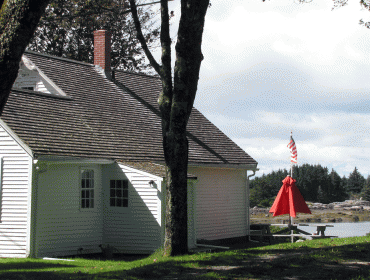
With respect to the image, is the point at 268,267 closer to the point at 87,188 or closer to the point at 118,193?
the point at 118,193

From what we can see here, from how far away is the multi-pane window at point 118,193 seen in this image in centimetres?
1653

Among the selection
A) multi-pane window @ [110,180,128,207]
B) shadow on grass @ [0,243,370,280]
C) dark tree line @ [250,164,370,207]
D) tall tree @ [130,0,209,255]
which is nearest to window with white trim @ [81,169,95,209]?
multi-pane window @ [110,180,128,207]

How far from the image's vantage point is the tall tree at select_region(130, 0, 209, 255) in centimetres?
1195

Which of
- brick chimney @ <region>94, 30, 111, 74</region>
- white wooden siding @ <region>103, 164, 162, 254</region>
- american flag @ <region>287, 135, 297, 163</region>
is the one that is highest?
brick chimney @ <region>94, 30, 111, 74</region>

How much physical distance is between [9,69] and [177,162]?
5671 mm

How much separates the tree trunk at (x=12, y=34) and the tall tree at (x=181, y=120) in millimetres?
5349

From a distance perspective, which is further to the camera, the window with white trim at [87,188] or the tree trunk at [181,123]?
the window with white trim at [87,188]

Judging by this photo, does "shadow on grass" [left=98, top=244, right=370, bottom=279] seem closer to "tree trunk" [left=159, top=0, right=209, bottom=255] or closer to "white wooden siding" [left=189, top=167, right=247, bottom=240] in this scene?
"tree trunk" [left=159, top=0, right=209, bottom=255]

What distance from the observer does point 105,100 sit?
20.4 meters

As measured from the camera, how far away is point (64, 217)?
50.2ft

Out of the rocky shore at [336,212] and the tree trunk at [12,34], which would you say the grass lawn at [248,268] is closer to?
the tree trunk at [12,34]

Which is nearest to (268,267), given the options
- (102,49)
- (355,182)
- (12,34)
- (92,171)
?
(12,34)

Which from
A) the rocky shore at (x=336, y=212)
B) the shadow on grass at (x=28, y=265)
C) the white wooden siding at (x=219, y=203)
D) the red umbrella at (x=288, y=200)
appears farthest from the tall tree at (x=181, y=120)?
the rocky shore at (x=336, y=212)

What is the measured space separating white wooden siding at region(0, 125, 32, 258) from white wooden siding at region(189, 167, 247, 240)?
6475mm
